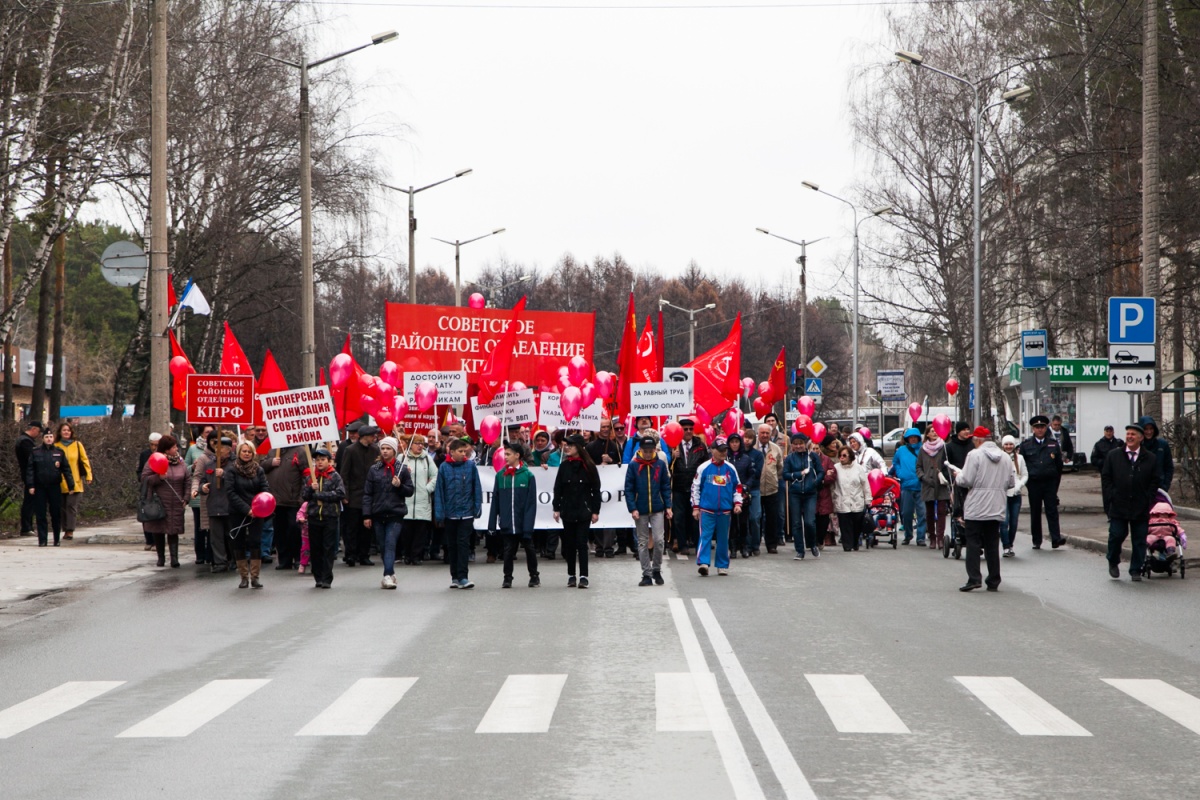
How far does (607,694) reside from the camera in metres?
9.23

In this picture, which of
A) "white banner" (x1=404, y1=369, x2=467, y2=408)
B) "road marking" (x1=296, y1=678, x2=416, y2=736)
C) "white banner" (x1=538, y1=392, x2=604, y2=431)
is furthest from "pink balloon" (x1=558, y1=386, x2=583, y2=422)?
"road marking" (x1=296, y1=678, x2=416, y2=736)

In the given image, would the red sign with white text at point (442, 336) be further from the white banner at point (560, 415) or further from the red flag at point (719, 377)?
the white banner at point (560, 415)

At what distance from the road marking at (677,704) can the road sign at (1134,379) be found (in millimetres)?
11483

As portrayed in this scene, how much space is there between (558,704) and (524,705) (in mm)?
202

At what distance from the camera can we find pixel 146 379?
43.2 m

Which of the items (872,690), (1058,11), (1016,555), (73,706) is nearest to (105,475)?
(1016,555)

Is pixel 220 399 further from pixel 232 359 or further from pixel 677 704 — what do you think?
pixel 677 704

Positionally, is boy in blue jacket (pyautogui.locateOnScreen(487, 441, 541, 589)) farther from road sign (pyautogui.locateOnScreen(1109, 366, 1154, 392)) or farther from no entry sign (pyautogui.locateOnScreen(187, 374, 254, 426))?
road sign (pyautogui.locateOnScreen(1109, 366, 1154, 392))

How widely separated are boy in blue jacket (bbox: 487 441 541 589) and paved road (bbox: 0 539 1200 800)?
774mm

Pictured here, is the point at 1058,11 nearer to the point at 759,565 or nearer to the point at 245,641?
the point at 759,565

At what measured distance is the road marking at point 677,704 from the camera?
323 inches

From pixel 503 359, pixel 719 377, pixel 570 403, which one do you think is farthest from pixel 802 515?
pixel 719 377

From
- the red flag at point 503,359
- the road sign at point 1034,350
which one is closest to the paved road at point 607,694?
the red flag at point 503,359

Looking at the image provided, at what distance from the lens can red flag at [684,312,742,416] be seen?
25969 millimetres
